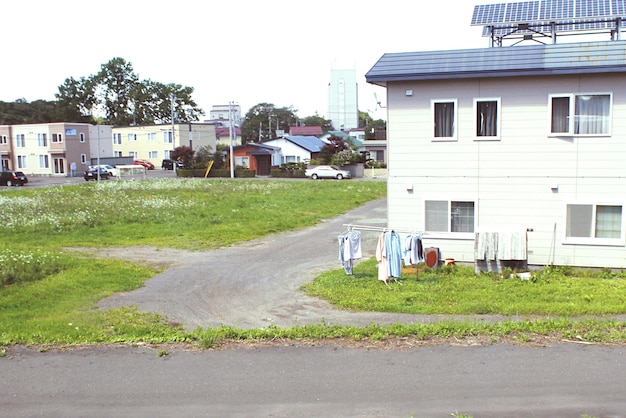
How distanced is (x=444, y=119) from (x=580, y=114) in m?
3.52

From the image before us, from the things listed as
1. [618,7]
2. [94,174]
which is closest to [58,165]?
[94,174]

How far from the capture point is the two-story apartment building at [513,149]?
15672 mm

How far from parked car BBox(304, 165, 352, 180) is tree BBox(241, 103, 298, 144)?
7057cm

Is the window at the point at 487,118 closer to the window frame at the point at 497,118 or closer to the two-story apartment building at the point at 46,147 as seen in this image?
the window frame at the point at 497,118

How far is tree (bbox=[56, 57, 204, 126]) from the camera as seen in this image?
4626 inches

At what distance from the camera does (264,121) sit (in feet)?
458

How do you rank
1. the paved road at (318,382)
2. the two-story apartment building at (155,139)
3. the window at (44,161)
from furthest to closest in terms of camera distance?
the two-story apartment building at (155,139) < the window at (44,161) < the paved road at (318,382)

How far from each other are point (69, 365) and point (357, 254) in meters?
7.98

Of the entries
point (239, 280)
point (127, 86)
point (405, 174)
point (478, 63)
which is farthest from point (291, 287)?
point (127, 86)

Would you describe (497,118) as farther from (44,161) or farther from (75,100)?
(75,100)

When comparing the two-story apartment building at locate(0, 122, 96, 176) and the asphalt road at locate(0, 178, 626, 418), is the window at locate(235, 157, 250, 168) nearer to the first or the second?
the two-story apartment building at locate(0, 122, 96, 176)

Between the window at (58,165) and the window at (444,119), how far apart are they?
7156cm

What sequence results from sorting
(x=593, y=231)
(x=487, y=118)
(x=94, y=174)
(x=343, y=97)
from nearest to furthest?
(x=593, y=231) < (x=487, y=118) < (x=94, y=174) < (x=343, y=97)

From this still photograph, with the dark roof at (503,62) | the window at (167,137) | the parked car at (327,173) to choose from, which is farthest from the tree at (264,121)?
the dark roof at (503,62)
